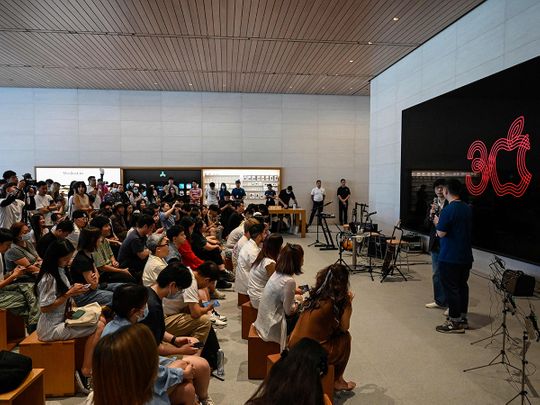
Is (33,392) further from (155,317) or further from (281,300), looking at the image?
(281,300)

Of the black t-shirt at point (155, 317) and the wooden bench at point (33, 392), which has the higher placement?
the black t-shirt at point (155, 317)

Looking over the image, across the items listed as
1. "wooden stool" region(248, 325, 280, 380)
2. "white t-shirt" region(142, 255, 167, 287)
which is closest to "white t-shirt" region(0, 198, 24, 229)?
"white t-shirt" region(142, 255, 167, 287)

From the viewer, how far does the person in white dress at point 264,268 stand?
13.4 ft

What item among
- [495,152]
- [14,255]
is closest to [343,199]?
[495,152]

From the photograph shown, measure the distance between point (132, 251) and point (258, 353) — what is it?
7.79ft

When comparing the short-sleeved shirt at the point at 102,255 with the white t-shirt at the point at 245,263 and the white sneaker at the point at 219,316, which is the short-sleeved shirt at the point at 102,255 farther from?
the white t-shirt at the point at 245,263

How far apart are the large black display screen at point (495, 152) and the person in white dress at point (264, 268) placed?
11.6ft

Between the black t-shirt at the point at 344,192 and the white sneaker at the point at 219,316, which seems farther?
the black t-shirt at the point at 344,192

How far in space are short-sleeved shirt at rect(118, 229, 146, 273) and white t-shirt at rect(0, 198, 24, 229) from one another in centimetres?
273

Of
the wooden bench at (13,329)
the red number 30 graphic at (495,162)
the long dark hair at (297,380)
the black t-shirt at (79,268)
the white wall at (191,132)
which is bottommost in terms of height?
the wooden bench at (13,329)

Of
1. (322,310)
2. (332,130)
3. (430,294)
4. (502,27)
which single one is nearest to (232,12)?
(502,27)

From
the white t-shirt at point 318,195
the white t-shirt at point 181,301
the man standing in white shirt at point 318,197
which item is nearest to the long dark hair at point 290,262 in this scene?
the white t-shirt at point 181,301

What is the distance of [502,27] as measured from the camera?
21.7ft

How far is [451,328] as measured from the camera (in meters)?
4.60
